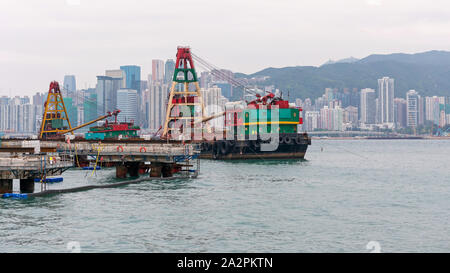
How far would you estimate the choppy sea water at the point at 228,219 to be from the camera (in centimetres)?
2448

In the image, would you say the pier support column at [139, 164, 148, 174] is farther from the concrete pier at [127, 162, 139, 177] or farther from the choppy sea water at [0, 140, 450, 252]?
the choppy sea water at [0, 140, 450, 252]

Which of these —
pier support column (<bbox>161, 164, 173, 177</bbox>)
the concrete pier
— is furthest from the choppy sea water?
the concrete pier

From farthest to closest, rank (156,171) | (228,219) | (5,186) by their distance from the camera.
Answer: (156,171) < (5,186) < (228,219)

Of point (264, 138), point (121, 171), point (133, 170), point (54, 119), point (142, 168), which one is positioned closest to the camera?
point (121, 171)

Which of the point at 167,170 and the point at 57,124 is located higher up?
the point at 57,124

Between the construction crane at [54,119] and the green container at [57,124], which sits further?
the green container at [57,124]

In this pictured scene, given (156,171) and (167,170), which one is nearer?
(156,171)

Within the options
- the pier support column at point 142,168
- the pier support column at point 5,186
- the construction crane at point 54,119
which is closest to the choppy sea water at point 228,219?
the pier support column at point 5,186

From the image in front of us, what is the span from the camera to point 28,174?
123 feet

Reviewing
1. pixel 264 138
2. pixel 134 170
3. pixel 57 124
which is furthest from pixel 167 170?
pixel 57 124

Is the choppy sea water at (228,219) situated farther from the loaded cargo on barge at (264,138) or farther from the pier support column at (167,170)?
the loaded cargo on barge at (264,138)

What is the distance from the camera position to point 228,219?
1225 inches

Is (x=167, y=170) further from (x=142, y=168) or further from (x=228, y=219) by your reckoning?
(x=228, y=219)
